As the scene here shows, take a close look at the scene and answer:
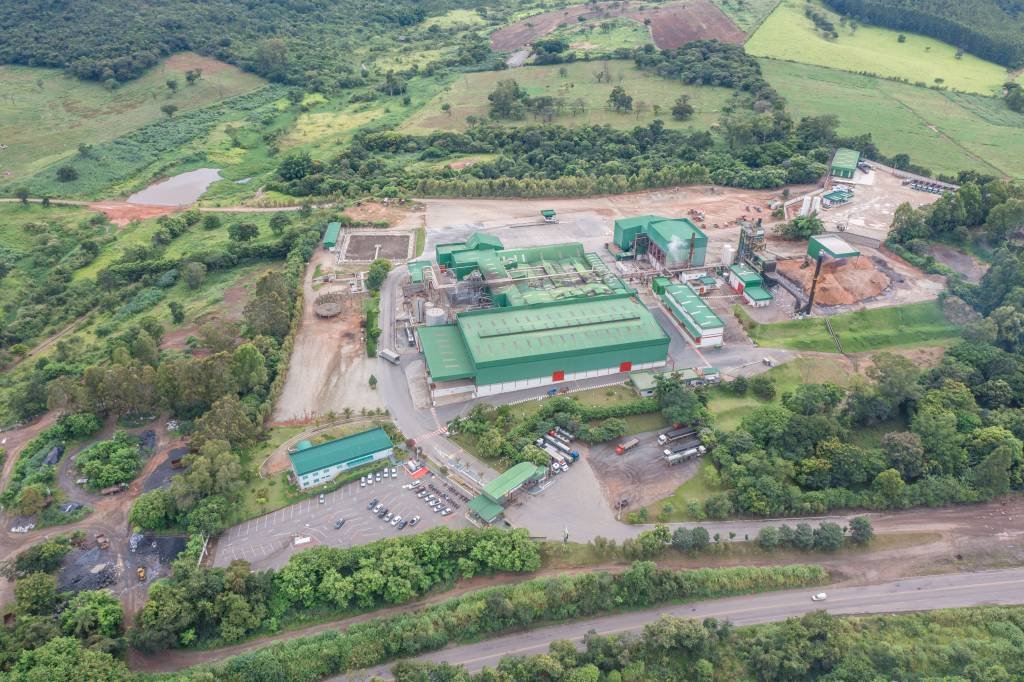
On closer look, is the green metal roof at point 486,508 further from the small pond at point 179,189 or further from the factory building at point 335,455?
the small pond at point 179,189

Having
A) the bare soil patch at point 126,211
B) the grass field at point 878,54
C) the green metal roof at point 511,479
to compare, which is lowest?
the bare soil patch at point 126,211

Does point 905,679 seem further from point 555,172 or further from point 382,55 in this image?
point 382,55

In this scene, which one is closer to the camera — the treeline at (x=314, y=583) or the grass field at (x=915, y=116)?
the treeline at (x=314, y=583)

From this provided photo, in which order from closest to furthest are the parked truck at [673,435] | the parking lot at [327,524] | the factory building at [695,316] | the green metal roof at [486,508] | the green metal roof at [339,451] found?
1. the parking lot at [327,524]
2. the green metal roof at [486,508]
3. the green metal roof at [339,451]
4. the parked truck at [673,435]
5. the factory building at [695,316]

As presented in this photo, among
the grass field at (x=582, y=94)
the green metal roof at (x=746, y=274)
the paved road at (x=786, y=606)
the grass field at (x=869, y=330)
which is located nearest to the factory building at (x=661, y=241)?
the green metal roof at (x=746, y=274)

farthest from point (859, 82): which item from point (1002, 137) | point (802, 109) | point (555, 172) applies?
point (555, 172)

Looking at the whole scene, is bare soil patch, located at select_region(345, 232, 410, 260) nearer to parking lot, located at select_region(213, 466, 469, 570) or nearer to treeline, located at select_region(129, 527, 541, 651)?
parking lot, located at select_region(213, 466, 469, 570)
